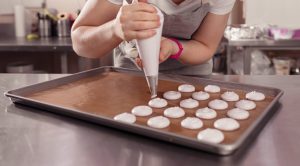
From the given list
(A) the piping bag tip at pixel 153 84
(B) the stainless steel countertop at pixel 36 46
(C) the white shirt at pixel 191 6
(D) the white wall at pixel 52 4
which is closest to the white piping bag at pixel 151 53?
(A) the piping bag tip at pixel 153 84

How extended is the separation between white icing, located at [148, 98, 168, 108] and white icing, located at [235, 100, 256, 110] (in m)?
0.20

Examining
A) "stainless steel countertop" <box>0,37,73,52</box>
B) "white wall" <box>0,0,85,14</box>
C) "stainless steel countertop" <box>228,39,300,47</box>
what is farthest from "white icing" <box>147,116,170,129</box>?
"white wall" <box>0,0,85,14</box>

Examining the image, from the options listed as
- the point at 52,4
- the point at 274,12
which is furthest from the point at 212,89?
the point at 52,4

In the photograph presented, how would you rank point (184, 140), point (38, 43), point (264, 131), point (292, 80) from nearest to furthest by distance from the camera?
point (184, 140) < point (264, 131) < point (292, 80) < point (38, 43)

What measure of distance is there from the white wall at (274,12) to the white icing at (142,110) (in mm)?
2013

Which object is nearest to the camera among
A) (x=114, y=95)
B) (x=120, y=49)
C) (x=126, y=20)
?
(x=126, y=20)

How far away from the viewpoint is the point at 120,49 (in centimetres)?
159

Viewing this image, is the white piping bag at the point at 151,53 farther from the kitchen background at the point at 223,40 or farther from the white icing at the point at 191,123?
the kitchen background at the point at 223,40

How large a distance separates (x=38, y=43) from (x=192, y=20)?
176 cm

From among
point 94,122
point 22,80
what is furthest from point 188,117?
point 22,80

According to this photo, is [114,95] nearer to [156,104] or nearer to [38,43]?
[156,104]

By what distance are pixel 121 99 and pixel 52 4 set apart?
8.19 ft

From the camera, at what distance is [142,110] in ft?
3.19

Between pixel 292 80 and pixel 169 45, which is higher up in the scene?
pixel 169 45
